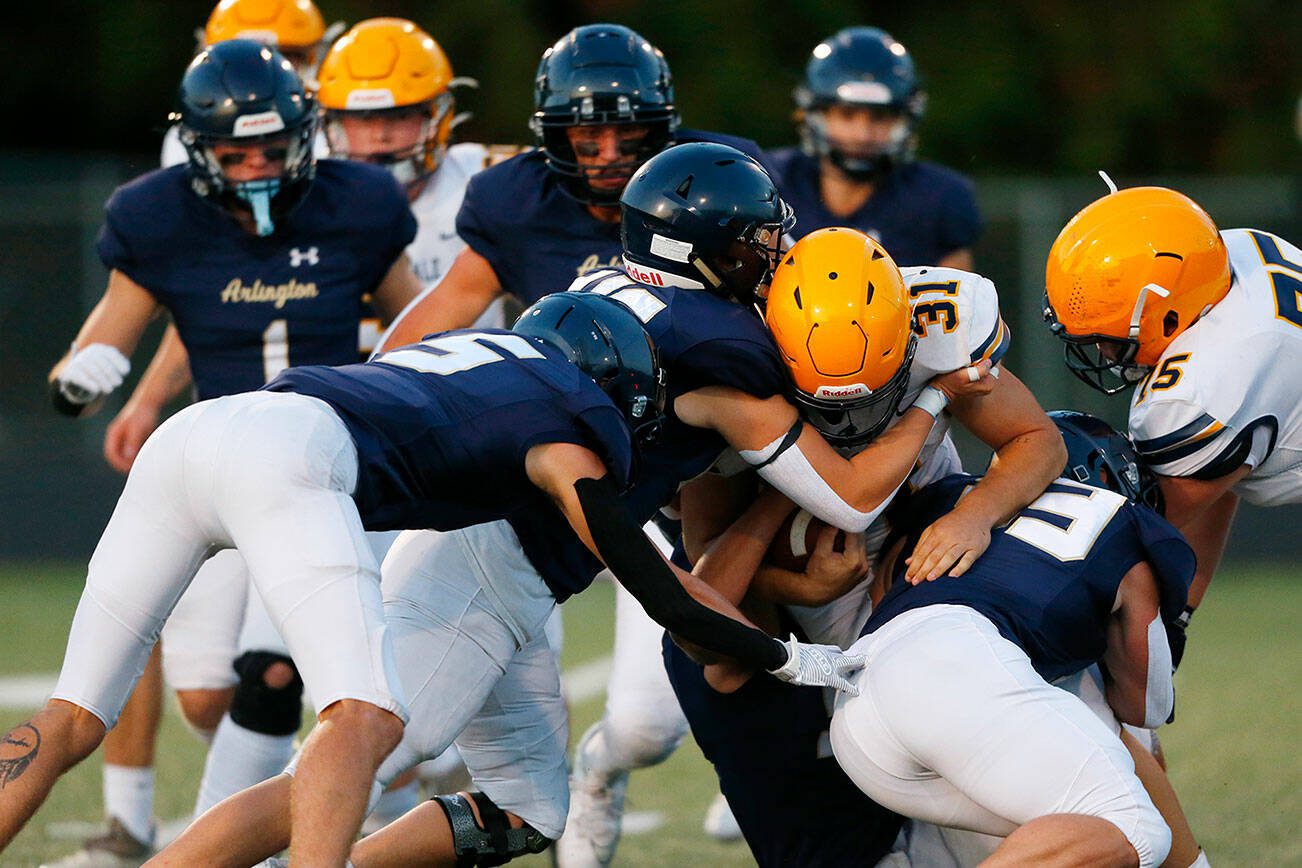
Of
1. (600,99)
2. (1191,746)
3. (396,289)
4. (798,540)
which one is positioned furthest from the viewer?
(1191,746)

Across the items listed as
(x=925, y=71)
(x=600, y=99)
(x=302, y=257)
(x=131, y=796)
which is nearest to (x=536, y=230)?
(x=600, y=99)

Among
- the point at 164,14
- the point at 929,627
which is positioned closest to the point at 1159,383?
the point at 929,627

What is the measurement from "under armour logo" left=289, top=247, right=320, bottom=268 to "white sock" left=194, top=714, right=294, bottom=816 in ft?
3.90

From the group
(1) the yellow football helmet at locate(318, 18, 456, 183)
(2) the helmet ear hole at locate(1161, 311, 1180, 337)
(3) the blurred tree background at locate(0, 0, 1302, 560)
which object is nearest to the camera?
(2) the helmet ear hole at locate(1161, 311, 1180, 337)

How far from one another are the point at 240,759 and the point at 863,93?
312cm

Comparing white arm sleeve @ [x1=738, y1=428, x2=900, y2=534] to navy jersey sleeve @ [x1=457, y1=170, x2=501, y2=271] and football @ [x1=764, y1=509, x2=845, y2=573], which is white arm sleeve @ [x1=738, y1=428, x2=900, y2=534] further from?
navy jersey sleeve @ [x1=457, y1=170, x2=501, y2=271]

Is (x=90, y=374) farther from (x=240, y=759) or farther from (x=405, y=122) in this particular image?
(x=405, y=122)

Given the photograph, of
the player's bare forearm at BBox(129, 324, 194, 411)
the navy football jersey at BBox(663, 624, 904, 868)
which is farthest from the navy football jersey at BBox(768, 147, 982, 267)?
the navy football jersey at BBox(663, 624, 904, 868)

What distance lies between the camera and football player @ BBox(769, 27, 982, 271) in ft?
19.6

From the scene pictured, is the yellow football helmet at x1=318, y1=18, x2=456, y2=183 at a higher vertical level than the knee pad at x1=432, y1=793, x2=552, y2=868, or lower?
higher

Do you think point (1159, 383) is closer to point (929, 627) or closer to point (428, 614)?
point (929, 627)

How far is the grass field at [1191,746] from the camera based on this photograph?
470 cm

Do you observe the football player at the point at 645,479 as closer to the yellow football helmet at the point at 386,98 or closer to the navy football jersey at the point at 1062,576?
the navy football jersey at the point at 1062,576

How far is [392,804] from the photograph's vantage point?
15.1 feet
